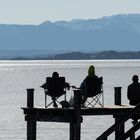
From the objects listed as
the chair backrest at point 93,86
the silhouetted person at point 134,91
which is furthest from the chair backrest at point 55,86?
the silhouetted person at point 134,91

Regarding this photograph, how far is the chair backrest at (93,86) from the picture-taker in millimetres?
24062

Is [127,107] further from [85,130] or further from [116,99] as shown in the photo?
[85,130]

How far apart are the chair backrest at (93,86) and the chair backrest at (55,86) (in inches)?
36.8

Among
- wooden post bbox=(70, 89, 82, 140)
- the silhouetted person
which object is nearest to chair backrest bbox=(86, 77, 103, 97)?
the silhouetted person

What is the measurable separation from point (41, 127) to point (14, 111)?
1699cm

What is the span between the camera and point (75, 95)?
73.0 feet

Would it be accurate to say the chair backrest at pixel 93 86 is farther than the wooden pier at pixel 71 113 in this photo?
Yes

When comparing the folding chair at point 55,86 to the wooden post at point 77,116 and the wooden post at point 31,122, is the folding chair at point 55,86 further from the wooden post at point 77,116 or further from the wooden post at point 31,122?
the wooden post at point 77,116

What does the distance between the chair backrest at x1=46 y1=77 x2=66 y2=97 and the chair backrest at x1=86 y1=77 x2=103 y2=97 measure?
36.8 inches

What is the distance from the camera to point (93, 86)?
24.1 metres

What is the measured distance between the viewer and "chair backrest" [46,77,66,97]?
24.3 meters

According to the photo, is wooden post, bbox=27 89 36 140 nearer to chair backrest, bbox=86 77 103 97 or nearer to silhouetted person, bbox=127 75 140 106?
chair backrest, bbox=86 77 103 97

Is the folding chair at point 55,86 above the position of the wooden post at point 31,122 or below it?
above

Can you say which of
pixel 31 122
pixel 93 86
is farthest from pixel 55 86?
pixel 31 122
